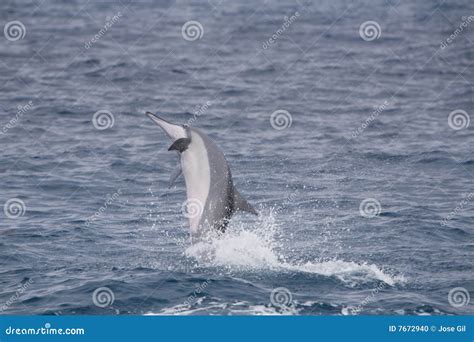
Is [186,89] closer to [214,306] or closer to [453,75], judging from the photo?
[453,75]

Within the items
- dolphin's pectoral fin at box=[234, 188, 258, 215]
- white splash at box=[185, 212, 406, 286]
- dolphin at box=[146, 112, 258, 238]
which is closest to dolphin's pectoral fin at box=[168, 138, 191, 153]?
dolphin at box=[146, 112, 258, 238]

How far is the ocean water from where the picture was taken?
17.1 meters

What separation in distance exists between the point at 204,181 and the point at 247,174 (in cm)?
591

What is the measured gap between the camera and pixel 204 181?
727 inches

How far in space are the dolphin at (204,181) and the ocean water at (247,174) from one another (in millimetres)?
509

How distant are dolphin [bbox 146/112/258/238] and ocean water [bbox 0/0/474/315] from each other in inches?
20.0

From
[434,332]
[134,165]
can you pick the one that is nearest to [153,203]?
[134,165]

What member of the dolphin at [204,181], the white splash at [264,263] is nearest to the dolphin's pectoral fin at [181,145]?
the dolphin at [204,181]

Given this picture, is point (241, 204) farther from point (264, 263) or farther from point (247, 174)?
point (247, 174)

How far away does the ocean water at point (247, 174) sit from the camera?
17.1 metres

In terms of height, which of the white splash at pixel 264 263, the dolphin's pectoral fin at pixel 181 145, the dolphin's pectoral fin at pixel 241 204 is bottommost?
the white splash at pixel 264 263

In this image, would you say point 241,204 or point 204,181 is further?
point 204,181

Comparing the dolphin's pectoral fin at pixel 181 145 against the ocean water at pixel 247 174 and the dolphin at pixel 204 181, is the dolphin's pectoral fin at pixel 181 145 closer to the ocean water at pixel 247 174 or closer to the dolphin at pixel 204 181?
the dolphin at pixel 204 181

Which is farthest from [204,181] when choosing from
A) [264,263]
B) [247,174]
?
[247,174]
